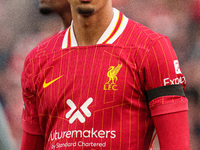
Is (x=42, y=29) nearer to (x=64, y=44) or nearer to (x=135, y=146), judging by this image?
(x=64, y=44)

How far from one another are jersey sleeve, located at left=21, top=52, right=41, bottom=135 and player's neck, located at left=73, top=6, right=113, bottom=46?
214mm

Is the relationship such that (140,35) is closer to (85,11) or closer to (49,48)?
(85,11)

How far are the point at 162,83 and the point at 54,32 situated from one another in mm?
1155

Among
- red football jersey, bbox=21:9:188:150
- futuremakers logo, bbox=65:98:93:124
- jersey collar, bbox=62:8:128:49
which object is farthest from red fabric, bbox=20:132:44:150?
jersey collar, bbox=62:8:128:49

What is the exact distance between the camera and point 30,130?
5.59ft

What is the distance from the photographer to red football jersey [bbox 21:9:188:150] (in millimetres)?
1414

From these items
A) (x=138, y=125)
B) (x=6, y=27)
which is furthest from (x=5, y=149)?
(x=138, y=125)

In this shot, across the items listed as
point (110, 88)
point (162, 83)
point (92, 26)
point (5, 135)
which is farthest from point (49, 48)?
point (5, 135)

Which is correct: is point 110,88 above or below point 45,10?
below

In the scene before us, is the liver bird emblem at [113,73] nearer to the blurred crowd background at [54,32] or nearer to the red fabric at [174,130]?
the red fabric at [174,130]

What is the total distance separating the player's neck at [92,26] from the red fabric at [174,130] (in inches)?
14.2

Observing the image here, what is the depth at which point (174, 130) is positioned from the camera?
139 centimetres

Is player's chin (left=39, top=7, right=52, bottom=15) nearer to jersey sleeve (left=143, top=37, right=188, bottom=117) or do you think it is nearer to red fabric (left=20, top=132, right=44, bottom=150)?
red fabric (left=20, top=132, right=44, bottom=150)

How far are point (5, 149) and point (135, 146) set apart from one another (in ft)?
4.00
